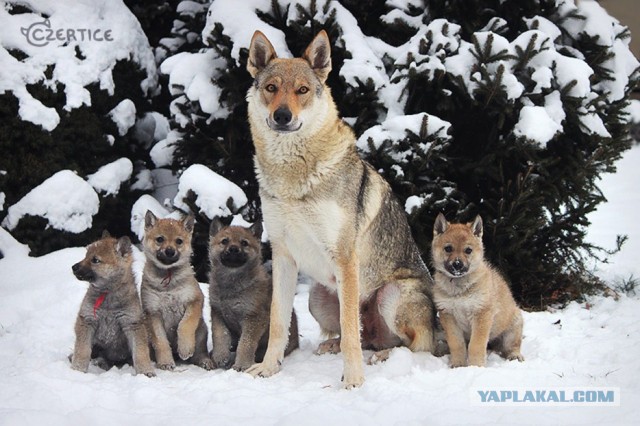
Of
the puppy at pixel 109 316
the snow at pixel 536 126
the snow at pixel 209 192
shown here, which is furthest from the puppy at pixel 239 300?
the snow at pixel 536 126

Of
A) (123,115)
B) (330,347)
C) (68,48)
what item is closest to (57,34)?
(68,48)

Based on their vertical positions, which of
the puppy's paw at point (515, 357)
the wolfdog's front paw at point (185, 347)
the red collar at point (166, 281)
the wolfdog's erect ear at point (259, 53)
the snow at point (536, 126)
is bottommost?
the wolfdog's front paw at point (185, 347)

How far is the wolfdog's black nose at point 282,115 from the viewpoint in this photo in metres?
4.28

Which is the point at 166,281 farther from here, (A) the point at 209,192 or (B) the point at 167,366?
(A) the point at 209,192

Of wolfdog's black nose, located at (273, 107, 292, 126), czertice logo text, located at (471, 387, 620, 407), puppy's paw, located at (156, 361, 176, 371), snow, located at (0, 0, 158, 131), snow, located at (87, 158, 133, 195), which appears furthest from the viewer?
snow, located at (87, 158, 133, 195)

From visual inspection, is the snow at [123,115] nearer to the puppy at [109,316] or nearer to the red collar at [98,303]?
the puppy at [109,316]

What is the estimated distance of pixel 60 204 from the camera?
689 cm

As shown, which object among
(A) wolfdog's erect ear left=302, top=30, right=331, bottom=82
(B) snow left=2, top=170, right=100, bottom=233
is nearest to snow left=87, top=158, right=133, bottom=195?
(B) snow left=2, top=170, right=100, bottom=233

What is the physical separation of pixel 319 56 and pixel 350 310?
73.7 inches

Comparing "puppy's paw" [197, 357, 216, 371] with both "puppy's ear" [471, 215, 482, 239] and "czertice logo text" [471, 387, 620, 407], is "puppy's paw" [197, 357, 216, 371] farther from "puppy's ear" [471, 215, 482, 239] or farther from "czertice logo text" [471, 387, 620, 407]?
"puppy's ear" [471, 215, 482, 239]

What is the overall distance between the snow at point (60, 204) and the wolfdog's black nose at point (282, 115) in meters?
3.62

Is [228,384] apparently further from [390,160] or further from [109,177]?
[109,177]

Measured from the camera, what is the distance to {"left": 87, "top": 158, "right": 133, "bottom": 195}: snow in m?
7.31

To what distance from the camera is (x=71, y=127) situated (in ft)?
23.7
